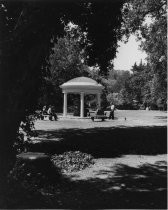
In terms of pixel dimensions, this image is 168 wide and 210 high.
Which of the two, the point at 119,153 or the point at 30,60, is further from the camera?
the point at 119,153

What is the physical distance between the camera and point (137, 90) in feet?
278

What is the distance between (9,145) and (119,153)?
750 centimetres

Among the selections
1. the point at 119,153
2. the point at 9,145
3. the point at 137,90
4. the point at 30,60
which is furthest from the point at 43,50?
the point at 137,90

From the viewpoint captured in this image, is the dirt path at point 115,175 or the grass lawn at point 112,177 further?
the dirt path at point 115,175

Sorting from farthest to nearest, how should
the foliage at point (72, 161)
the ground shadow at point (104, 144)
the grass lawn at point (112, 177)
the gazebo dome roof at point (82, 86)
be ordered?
the gazebo dome roof at point (82, 86) → the ground shadow at point (104, 144) → the foliage at point (72, 161) → the grass lawn at point (112, 177)

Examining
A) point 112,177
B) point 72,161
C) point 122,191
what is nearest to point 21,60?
point 122,191

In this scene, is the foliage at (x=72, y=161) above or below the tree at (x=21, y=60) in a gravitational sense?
below

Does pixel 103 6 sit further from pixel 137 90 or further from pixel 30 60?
pixel 137 90

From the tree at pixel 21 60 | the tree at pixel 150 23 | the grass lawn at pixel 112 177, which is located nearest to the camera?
the tree at pixel 21 60

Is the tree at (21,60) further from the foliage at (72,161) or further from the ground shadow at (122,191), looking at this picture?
the foliage at (72,161)

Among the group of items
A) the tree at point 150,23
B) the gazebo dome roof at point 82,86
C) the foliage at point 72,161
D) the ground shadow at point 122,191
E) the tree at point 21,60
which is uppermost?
the tree at point 150,23

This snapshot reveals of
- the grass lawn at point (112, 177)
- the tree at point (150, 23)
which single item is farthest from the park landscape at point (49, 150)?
the tree at point (150, 23)

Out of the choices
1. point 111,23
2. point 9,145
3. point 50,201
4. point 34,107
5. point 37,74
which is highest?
point 111,23

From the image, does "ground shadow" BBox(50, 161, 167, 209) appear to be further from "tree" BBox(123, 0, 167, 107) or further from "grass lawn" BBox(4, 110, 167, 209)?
"tree" BBox(123, 0, 167, 107)
